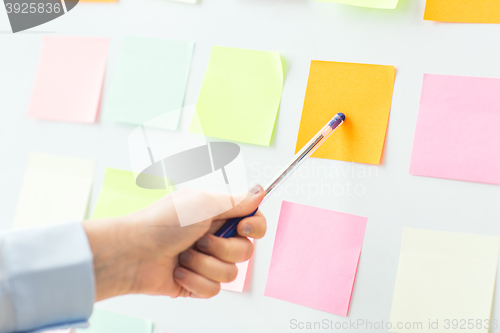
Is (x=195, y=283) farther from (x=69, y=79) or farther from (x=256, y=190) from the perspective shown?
(x=69, y=79)

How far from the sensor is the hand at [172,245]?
0.48 m

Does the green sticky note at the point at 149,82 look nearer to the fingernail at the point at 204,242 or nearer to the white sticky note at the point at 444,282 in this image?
the fingernail at the point at 204,242

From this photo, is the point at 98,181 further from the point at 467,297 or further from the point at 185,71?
the point at 467,297

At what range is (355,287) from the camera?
57cm

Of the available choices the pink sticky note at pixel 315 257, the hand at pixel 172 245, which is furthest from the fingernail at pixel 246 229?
the pink sticky note at pixel 315 257

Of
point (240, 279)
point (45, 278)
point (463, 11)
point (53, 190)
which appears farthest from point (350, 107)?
point (53, 190)

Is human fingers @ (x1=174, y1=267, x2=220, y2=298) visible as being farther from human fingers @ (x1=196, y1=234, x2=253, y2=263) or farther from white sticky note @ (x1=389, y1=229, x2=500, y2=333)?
white sticky note @ (x1=389, y1=229, x2=500, y2=333)

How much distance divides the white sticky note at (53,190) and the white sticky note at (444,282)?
0.51 m

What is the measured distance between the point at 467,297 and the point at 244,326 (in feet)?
0.97

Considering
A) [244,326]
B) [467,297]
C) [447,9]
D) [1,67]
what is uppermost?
[447,9]

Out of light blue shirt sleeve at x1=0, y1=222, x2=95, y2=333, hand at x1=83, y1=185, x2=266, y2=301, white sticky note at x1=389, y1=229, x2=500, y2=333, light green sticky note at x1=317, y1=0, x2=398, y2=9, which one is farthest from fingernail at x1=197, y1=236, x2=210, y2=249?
light green sticky note at x1=317, y1=0, x2=398, y2=9

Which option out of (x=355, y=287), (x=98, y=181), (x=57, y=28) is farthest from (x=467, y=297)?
(x=57, y=28)

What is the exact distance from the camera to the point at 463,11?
1.78 feet

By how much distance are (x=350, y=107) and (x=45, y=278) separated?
0.41 m
